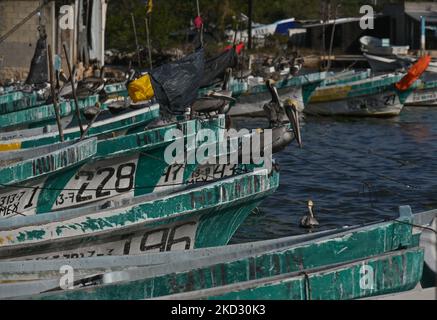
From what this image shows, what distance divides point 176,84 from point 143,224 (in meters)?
4.54

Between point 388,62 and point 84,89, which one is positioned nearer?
point 84,89

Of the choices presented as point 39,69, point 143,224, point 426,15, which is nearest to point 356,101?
point 39,69

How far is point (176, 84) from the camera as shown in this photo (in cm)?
1617

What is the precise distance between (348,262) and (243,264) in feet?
2.85

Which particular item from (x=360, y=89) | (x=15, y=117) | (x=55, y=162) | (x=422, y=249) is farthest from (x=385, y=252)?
(x=360, y=89)

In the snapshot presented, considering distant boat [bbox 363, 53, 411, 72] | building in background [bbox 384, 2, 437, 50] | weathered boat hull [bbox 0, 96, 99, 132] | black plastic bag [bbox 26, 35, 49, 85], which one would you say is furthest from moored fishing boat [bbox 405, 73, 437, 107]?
building in background [bbox 384, 2, 437, 50]

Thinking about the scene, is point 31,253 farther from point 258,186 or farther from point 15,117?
point 15,117

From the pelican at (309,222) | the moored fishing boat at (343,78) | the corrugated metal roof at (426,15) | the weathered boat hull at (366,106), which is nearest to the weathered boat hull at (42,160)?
the pelican at (309,222)

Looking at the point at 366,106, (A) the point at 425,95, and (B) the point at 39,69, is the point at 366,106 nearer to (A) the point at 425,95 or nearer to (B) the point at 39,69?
(A) the point at 425,95

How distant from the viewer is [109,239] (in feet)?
39.0

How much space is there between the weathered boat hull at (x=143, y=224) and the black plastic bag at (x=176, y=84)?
3074 mm

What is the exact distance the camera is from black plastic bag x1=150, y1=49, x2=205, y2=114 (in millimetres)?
16047

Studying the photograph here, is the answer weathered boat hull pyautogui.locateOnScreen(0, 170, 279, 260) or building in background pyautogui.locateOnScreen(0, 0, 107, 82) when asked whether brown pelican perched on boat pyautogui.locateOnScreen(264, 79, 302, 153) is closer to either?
weathered boat hull pyautogui.locateOnScreen(0, 170, 279, 260)

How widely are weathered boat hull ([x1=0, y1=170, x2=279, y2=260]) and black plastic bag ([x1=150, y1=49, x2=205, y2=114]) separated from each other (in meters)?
3.07
